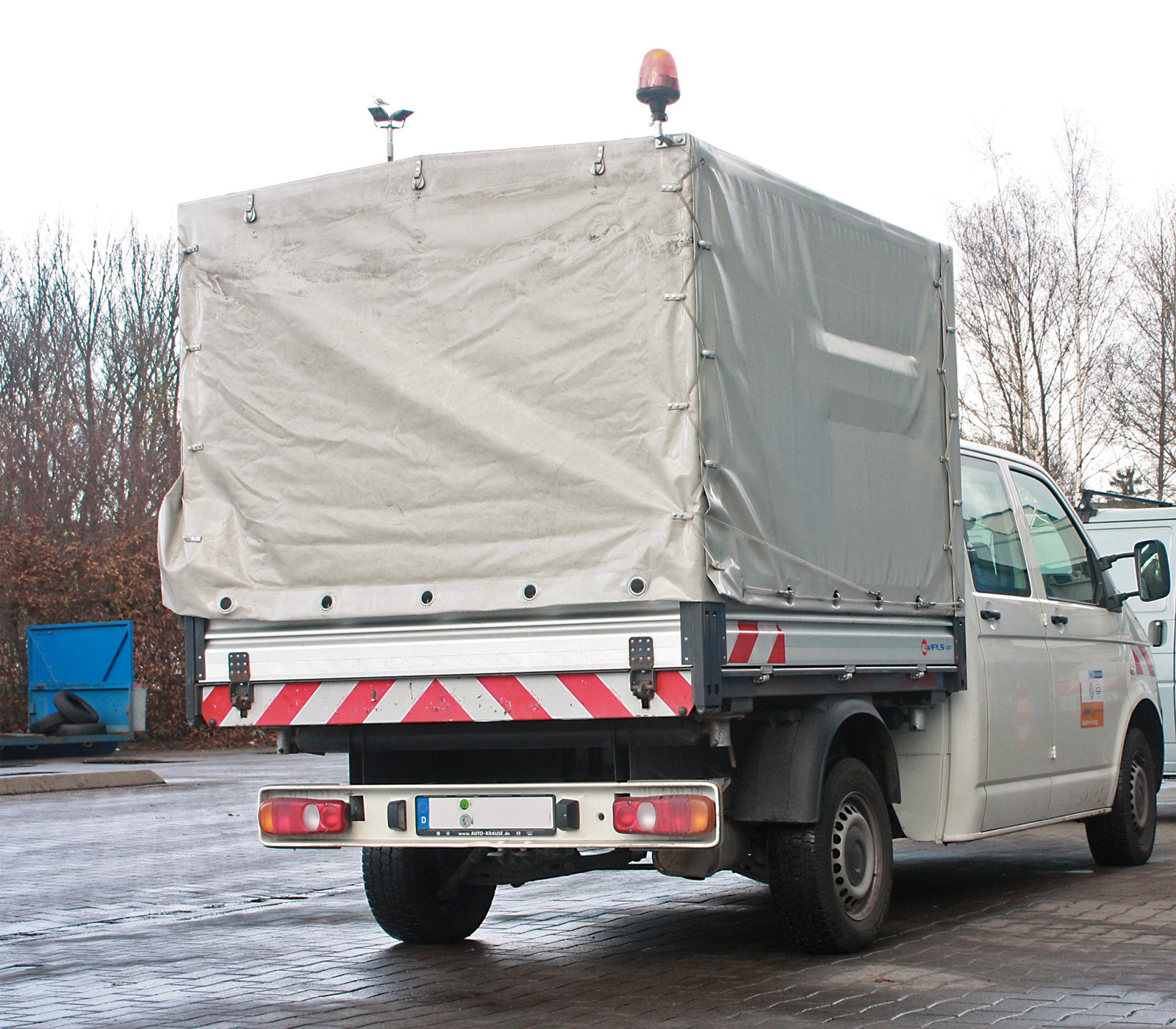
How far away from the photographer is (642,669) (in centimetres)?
567

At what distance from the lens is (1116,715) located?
923 centimetres

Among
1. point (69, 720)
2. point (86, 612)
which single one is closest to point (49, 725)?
point (69, 720)

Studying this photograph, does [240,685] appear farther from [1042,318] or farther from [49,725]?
[1042,318]

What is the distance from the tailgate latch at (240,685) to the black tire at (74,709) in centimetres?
1894

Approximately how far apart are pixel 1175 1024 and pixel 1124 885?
352 centimetres

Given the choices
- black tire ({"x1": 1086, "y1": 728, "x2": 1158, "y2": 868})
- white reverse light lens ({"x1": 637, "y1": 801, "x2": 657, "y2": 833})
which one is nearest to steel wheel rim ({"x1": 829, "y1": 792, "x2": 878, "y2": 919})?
white reverse light lens ({"x1": 637, "y1": 801, "x2": 657, "y2": 833})

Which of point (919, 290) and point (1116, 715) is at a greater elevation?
point (919, 290)

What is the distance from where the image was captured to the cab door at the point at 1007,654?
7801 mm

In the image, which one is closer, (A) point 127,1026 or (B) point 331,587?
(A) point 127,1026

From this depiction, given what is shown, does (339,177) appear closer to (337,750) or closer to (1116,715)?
(337,750)

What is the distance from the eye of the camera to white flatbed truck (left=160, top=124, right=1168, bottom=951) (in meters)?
5.90

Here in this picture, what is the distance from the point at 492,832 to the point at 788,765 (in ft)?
3.85

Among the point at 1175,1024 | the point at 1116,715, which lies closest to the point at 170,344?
the point at 1116,715

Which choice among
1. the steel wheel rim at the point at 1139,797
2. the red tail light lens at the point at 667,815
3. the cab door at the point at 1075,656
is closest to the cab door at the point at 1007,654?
the cab door at the point at 1075,656
